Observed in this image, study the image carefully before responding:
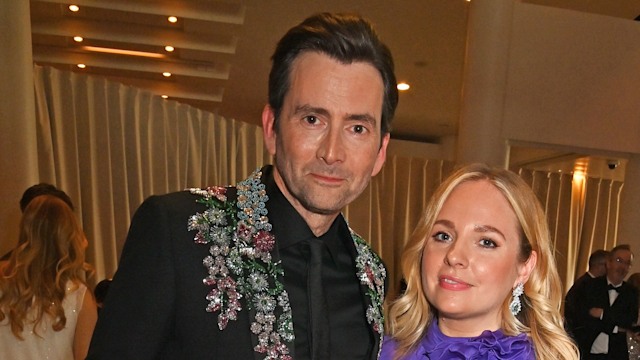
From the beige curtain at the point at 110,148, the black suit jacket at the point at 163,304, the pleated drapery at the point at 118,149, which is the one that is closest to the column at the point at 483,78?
the pleated drapery at the point at 118,149

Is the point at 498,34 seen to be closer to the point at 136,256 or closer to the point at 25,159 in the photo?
the point at 25,159

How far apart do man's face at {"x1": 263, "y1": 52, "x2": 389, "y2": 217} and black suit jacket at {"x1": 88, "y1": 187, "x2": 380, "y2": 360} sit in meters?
0.24

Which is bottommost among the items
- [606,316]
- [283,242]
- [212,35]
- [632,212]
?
[606,316]

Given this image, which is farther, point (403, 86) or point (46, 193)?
point (403, 86)

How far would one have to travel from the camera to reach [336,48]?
1.34 metres

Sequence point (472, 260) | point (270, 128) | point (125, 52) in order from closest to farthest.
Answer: point (270, 128) → point (472, 260) → point (125, 52)

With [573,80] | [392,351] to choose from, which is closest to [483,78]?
[573,80]

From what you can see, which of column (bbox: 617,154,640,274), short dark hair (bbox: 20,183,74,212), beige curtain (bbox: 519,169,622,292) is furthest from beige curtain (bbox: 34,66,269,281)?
beige curtain (bbox: 519,169,622,292)

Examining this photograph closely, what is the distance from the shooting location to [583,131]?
561 centimetres

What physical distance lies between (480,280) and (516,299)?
0.20 m

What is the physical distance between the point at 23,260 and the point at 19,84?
72.5 inches

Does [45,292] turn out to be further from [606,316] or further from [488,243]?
[606,316]

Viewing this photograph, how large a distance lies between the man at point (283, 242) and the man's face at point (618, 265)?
3.96 meters

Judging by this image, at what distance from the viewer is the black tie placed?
1304 mm
